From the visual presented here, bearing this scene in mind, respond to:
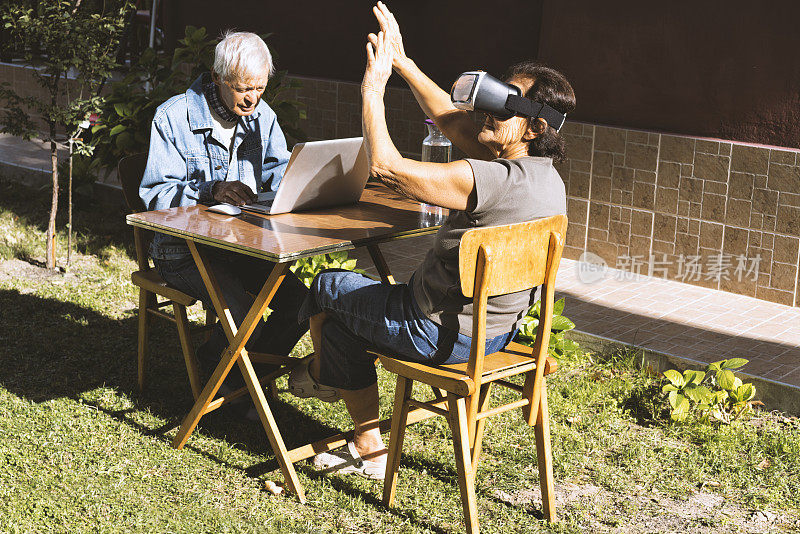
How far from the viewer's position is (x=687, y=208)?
614 centimetres

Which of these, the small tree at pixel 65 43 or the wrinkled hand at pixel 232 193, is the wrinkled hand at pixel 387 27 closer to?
the wrinkled hand at pixel 232 193

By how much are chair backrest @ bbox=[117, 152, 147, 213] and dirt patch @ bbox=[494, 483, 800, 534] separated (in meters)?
2.07

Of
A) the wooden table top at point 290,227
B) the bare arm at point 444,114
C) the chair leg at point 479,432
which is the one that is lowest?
the chair leg at point 479,432

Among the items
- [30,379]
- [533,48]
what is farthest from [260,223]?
[533,48]

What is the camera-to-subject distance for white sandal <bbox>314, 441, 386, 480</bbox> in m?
3.77

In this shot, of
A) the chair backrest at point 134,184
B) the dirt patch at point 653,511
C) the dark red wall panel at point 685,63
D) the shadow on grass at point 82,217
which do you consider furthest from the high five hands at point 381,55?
the shadow on grass at point 82,217

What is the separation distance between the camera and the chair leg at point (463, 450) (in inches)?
127

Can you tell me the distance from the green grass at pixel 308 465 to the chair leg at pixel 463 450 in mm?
189

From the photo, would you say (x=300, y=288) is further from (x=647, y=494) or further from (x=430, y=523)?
(x=647, y=494)

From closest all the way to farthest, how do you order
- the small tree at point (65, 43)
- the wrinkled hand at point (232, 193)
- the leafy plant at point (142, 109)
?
the wrinkled hand at point (232, 193), the small tree at point (65, 43), the leafy plant at point (142, 109)

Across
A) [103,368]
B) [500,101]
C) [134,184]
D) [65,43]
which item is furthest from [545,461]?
[65,43]

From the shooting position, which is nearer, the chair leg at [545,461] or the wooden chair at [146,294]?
the chair leg at [545,461]

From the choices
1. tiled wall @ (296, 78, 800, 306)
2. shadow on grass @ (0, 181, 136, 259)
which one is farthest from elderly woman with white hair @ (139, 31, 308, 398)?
tiled wall @ (296, 78, 800, 306)

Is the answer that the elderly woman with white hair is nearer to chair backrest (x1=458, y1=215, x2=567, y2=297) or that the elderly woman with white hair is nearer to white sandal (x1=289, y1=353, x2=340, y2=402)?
white sandal (x1=289, y1=353, x2=340, y2=402)
